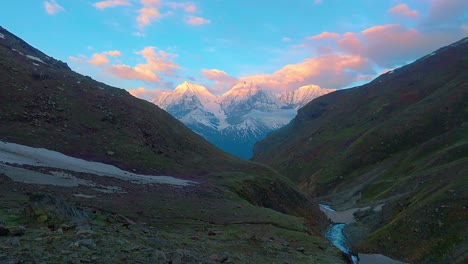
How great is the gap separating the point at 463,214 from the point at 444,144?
76.1m

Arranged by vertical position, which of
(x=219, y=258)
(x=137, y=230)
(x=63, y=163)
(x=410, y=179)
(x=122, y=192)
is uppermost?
(x=63, y=163)

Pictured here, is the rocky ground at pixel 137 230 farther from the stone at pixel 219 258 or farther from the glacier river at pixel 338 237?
the glacier river at pixel 338 237

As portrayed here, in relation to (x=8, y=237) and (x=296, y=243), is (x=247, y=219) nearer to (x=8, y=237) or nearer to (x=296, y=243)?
(x=296, y=243)

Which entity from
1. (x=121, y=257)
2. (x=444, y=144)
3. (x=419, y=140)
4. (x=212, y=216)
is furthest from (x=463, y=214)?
(x=419, y=140)

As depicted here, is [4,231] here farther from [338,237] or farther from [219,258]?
[338,237]

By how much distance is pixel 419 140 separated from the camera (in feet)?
504

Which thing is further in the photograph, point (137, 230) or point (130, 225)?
point (130, 225)

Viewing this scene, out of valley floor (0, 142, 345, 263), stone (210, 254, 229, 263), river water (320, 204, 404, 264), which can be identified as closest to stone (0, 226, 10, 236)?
valley floor (0, 142, 345, 263)

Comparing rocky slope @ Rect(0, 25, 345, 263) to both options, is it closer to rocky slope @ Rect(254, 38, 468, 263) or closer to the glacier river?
the glacier river

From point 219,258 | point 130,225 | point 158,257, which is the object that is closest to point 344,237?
point 130,225

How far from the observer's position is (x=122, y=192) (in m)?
45.0

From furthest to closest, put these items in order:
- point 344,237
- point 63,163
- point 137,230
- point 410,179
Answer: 1. point 410,179
2. point 344,237
3. point 63,163
4. point 137,230

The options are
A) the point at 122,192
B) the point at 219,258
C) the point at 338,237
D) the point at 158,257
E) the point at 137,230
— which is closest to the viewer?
the point at 158,257

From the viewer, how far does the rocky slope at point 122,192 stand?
2062 centimetres
